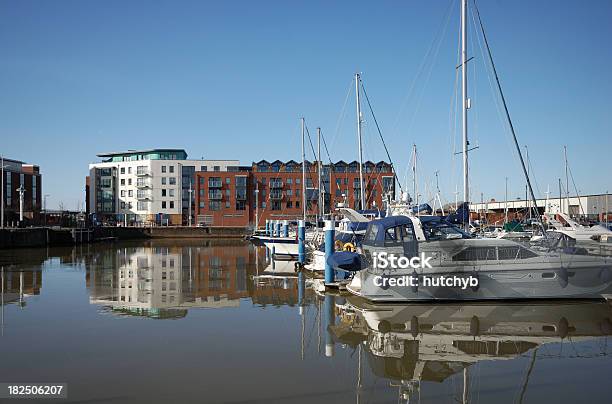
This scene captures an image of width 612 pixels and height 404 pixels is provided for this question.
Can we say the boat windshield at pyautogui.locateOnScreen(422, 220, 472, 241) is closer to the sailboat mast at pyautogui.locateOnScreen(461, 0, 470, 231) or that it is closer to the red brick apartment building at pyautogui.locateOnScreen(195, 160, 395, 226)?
the sailboat mast at pyautogui.locateOnScreen(461, 0, 470, 231)

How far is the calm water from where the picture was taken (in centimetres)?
980

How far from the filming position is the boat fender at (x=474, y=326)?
13917mm

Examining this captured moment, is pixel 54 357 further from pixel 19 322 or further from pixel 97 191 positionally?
pixel 97 191

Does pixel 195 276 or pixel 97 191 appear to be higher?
pixel 97 191

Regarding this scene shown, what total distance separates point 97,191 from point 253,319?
10438 cm

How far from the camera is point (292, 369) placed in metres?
11.2

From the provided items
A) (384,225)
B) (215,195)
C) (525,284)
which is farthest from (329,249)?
(215,195)

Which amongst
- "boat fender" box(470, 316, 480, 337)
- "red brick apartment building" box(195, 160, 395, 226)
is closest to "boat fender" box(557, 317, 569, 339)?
"boat fender" box(470, 316, 480, 337)

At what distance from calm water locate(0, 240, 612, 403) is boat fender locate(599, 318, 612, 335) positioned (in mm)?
45

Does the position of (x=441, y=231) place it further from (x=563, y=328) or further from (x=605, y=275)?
(x=563, y=328)

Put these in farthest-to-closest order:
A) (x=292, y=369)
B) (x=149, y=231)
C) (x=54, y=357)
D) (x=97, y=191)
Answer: (x=97, y=191), (x=149, y=231), (x=54, y=357), (x=292, y=369)

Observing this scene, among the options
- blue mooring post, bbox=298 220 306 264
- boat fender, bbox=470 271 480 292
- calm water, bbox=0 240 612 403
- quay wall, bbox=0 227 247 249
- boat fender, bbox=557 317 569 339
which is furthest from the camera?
quay wall, bbox=0 227 247 249

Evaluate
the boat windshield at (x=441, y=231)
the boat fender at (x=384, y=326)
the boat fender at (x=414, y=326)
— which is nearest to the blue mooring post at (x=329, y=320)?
the boat fender at (x=384, y=326)

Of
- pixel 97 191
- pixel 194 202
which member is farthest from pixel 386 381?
pixel 97 191
